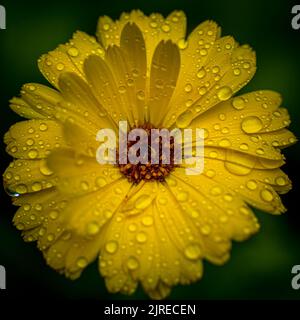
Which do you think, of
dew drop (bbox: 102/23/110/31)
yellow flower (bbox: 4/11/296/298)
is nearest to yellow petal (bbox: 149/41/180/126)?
yellow flower (bbox: 4/11/296/298)

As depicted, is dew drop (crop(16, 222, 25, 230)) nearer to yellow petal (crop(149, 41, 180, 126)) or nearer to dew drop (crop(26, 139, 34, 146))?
dew drop (crop(26, 139, 34, 146))

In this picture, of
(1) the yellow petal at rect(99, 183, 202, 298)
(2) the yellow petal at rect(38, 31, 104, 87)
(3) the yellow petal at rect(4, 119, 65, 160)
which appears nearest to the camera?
(1) the yellow petal at rect(99, 183, 202, 298)

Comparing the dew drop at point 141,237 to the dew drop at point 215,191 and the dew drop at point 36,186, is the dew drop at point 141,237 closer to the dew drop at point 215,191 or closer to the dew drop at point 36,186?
the dew drop at point 215,191

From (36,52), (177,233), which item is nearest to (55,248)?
(177,233)

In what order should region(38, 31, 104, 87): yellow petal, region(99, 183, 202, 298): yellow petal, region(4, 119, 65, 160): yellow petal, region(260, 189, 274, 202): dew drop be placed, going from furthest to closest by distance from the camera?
region(38, 31, 104, 87): yellow petal, region(4, 119, 65, 160): yellow petal, region(260, 189, 274, 202): dew drop, region(99, 183, 202, 298): yellow petal

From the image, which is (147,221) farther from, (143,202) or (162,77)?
(162,77)
